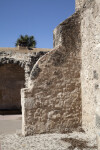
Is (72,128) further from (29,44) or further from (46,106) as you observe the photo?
(29,44)

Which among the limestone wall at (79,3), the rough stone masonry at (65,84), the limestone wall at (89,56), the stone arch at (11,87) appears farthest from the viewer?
the stone arch at (11,87)

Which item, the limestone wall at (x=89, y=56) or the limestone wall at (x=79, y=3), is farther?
the limestone wall at (x=79, y=3)

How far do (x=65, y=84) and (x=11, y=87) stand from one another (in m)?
7.91

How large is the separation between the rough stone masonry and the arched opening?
7293mm

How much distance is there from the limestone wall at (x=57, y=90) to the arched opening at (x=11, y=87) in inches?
287

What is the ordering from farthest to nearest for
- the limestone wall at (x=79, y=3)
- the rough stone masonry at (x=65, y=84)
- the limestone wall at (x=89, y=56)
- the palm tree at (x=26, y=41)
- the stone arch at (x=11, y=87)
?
the palm tree at (x=26, y=41), the stone arch at (x=11, y=87), the limestone wall at (x=79, y=3), the rough stone masonry at (x=65, y=84), the limestone wall at (x=89, y=56)

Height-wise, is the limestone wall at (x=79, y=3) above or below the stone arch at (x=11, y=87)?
above

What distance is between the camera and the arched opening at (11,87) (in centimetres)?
1314

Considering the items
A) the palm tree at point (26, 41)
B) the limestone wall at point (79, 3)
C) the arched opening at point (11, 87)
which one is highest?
the palm tree at point (26, 41)

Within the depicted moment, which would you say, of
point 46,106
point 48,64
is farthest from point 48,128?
point 48,64

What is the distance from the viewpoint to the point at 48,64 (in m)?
6.02

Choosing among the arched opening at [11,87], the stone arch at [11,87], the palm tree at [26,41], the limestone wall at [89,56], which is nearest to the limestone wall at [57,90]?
the limestone wall at [89,56]

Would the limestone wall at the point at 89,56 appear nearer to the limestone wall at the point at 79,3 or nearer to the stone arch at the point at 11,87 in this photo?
the limestone wall at the point at 79,3

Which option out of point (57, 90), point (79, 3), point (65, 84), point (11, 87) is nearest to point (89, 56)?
point (65, 84)
